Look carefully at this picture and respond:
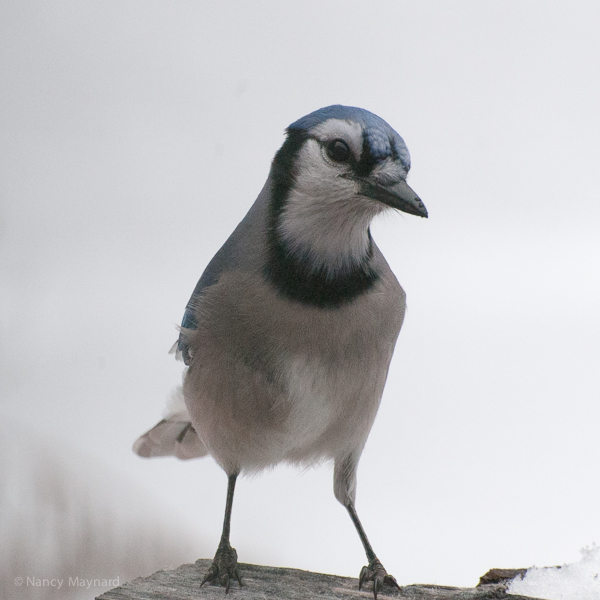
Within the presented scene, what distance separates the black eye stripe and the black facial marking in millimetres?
85

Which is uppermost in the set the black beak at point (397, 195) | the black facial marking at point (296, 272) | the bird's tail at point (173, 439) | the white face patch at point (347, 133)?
the white face patch at point (347, 133)

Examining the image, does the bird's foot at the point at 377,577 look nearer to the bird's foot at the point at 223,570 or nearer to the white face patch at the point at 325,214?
the bird's foot at the point at 223,570

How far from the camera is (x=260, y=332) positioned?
1.69 m

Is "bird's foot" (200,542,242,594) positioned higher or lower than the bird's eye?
lower

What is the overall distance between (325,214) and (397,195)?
169 mm

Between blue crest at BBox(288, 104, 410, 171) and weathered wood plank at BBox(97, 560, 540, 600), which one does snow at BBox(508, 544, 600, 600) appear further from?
blue crest at BBox(288, 104, 410, 171)

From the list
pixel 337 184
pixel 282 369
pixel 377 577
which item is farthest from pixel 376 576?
pixel 337 184

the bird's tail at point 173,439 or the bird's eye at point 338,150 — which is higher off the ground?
the bird's eye at point 338,150

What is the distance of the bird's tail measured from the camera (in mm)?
2314

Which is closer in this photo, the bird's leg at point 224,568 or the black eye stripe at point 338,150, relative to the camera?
the black eye stripe at point 338,150

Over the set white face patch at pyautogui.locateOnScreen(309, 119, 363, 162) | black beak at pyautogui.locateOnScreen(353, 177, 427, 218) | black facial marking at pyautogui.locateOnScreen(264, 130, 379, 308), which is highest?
white face patch at pyautogui.locateOnScreen(309, 119, 363, 162)

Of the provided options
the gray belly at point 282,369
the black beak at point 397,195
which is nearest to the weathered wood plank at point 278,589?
the gray belly at point 282,369

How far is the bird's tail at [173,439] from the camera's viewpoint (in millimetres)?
2314

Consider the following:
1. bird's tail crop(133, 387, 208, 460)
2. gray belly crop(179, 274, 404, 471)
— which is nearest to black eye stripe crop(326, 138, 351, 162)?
gray belly crop(179, 274, 404, 471)
